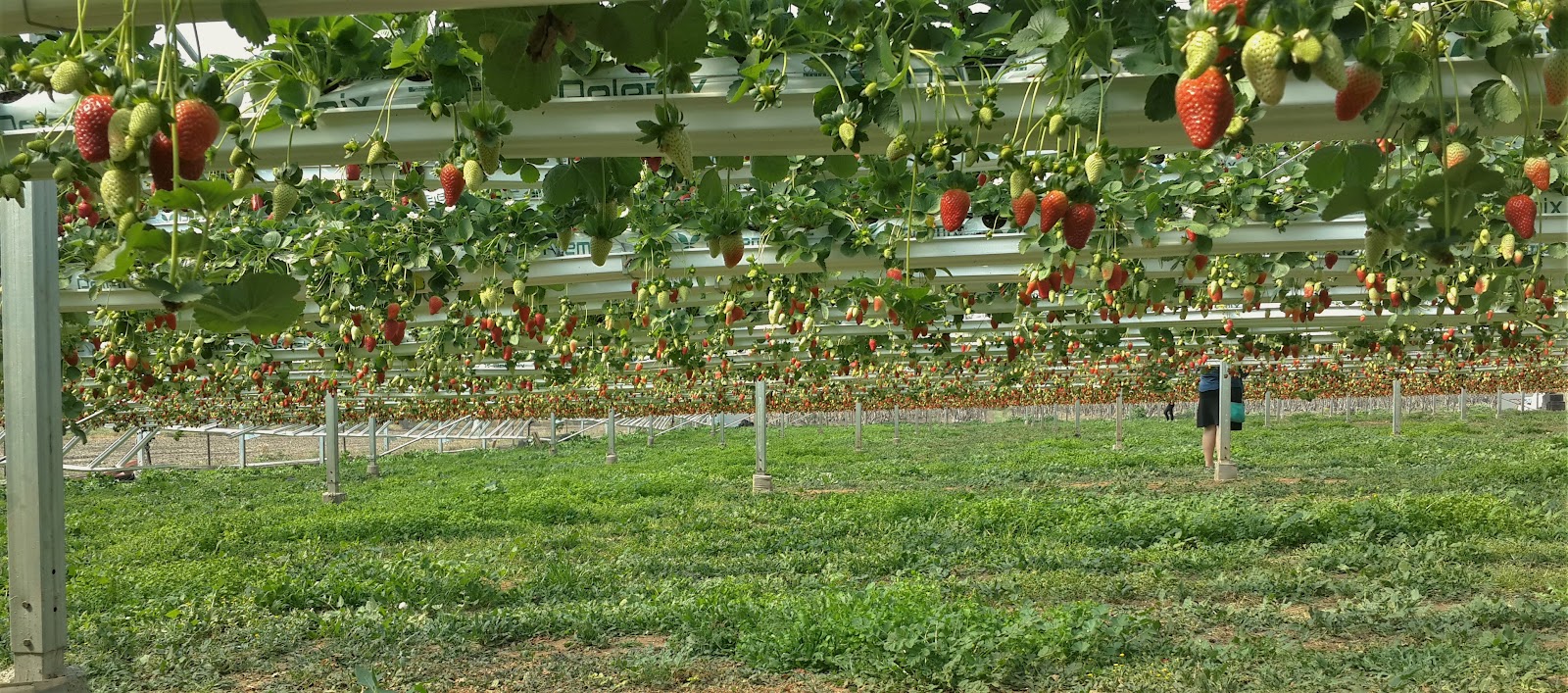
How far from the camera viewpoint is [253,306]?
170 centimetres

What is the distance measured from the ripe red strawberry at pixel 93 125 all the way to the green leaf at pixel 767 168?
2338 mm

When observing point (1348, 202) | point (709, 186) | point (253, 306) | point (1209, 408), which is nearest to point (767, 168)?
point (709, 186)

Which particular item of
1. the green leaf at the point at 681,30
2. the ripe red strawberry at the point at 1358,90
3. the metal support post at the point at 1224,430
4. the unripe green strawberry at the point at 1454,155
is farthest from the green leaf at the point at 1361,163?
the metal support post at the point at 1224,430

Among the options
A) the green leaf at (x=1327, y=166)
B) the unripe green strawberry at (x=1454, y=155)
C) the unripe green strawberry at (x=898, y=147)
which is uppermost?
the unripe green strawberry at (x=898, y=147)

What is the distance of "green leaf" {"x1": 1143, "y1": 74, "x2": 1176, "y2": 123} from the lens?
2.08 metres

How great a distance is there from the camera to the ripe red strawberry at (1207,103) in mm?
1301

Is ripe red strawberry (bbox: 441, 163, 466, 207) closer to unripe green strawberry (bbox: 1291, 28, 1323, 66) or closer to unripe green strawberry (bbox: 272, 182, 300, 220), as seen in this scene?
unripe green strawberry (bbox: 272, 182, 300, 220)

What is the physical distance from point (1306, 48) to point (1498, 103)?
48.5 inches

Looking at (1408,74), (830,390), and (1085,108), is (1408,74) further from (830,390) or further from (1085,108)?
(830,390)

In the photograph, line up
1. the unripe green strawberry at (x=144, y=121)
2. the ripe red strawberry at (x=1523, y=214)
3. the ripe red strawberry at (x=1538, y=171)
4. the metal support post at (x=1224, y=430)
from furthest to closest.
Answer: the metal support post at (x=1224, y=430), the ripe red strawberry at (x=1523, y=214), the ripe red strawberry at (x=1538, y=171), the unripe green strawberry at (x=144, y=121)

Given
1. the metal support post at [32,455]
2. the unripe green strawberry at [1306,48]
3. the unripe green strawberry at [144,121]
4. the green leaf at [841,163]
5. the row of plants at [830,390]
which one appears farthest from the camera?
the row of plants at [830,390]

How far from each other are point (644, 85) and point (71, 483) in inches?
968

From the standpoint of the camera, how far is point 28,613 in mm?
4453

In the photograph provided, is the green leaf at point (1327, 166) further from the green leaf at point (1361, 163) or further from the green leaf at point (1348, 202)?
the green leaf at point (1348, 202)
